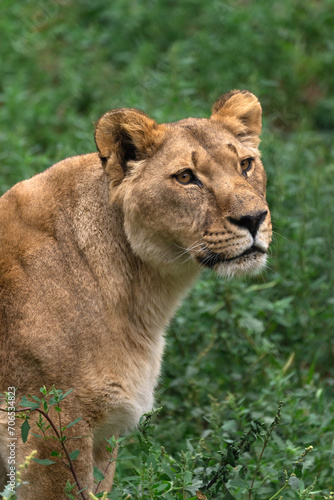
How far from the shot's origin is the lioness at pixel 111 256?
Answer: 12.3 ft

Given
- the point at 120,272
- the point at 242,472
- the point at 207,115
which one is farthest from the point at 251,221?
the point at 207,115

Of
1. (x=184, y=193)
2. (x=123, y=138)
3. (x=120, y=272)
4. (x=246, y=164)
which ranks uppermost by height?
(x=123, y=138)

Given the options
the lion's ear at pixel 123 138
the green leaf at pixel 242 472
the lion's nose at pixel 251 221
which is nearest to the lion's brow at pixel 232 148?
the lion's ear at pixel 123 138

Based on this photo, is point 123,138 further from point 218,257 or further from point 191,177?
point 218,257

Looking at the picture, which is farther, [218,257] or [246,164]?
[246,164]

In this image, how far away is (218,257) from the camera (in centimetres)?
387

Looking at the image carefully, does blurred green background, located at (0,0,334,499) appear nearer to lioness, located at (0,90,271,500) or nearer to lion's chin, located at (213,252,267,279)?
lioness, located at (0,90,271,500)

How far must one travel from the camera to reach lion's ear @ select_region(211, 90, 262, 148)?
14.7ft

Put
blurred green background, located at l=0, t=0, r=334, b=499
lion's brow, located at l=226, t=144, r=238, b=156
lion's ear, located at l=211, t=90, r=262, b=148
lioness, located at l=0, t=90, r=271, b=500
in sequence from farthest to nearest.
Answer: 1. blurred green background, located at l=0, t=0, r=334, b=499
2. lion's ear, located at l=211, t=90, r=262, b=148
3. lion's brow, located at l=226, t=144, r=238, b=156
4. lioness, located at l=0, t=90, r=271, b=500

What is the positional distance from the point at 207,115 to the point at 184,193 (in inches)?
147

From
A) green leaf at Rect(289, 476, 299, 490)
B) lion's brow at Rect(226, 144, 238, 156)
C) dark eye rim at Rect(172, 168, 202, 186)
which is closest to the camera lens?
green leaf at Rect(289, 476, 299, 490)

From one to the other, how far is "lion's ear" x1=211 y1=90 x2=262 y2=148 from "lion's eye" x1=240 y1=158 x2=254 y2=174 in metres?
0.28

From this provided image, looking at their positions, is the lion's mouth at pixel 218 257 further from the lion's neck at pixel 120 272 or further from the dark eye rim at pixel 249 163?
the dark eye rim at pixel 249 163

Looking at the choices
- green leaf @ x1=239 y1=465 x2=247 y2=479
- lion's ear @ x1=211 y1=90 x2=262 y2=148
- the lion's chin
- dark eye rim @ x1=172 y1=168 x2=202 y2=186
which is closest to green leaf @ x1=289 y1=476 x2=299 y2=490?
green leaf @ x1=239 y1=465 x2=247 y2=479
